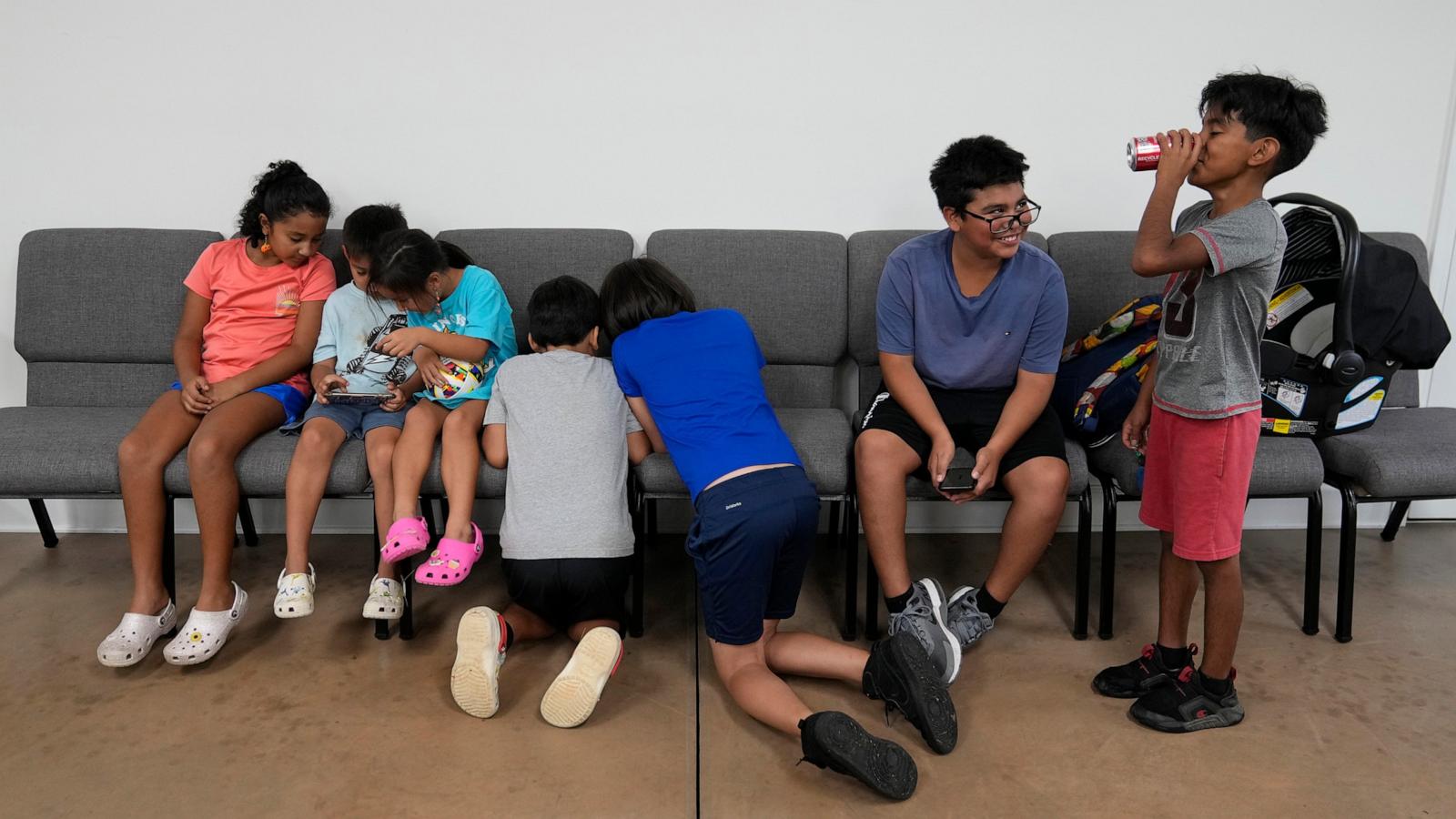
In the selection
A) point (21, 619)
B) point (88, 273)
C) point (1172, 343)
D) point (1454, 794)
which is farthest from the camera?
point (88, 273)

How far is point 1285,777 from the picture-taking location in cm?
178

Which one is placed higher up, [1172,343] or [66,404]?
[1172,343]

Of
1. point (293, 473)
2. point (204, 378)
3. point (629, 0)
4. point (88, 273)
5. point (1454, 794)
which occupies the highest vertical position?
point (629, 0)

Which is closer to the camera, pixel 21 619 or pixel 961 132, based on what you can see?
pixel 21 619

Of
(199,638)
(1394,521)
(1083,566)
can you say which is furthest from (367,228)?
(1394,521)

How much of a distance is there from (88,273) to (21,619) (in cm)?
94

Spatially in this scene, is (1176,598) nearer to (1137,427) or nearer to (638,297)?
(1137,427)

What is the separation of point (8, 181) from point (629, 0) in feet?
6.29

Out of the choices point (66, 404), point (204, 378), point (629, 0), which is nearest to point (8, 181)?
point (66, 404)

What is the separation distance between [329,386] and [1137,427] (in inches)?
76.1

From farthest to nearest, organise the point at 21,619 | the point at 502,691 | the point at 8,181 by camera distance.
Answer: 1. the point at 8,181
2. the point at 21,619
3. the point at 502,691

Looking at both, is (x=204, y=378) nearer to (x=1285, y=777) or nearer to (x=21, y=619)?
(x=21, y=619)

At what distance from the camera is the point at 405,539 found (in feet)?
7.04

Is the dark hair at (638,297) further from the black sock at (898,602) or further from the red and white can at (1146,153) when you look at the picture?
the red and white can at (1146,153)
